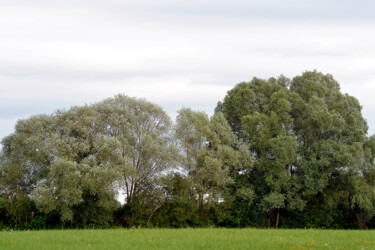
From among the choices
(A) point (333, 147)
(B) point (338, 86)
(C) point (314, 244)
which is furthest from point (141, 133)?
(C) point (314, 244)

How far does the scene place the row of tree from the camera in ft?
173

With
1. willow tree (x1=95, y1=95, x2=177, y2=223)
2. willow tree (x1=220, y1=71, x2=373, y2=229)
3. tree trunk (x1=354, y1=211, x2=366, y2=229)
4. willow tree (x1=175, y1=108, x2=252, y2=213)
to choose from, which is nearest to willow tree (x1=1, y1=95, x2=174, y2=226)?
willow tree (x1=95, y1=95, x2=177, y2=223)

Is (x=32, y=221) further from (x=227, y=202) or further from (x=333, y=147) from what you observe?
(x=333, y=147)

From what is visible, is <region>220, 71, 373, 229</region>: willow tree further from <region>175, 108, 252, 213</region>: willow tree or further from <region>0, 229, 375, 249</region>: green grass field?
<region>0, 229, 375, 249</region>: green grass field

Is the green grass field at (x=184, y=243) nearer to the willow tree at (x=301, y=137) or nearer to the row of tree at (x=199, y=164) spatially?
the row of tree at (x=199, y=164)

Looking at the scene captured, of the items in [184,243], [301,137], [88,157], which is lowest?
[184,243]

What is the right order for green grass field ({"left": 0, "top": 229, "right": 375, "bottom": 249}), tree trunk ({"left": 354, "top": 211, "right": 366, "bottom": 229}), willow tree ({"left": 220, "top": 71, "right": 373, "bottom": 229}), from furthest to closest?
tree trunk ({"left": 354, "top": 211, "right": 366, "bottom": 229}) → willow tree ({"left": 220, "top": 71, "right": 373, "bottom": 229}) → green grass field ({"left": 0, "top": 229, "right": 375, "bottom": 249})

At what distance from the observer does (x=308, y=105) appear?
64000 mm

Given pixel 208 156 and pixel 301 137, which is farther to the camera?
pixel 301 137

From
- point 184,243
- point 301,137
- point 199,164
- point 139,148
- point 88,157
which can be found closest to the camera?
point 184,243

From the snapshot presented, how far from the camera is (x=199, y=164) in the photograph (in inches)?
2393

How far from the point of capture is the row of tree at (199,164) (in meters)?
52.8

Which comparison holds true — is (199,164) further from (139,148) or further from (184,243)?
(184,243)

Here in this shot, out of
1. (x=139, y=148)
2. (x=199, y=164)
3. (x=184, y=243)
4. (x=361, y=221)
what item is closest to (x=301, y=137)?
(x=361, y=221)
